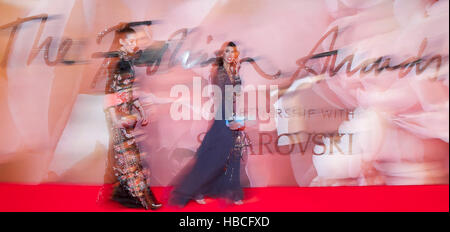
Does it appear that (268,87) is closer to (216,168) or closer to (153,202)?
(216,168)

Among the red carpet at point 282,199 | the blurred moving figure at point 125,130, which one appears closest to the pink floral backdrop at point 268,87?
the red carpet at point 282,199

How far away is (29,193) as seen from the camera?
11.4 feet

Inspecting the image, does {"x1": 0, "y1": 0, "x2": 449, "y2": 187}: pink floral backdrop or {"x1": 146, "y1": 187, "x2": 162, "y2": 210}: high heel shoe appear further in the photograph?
{"x1": 0, "y1": 0, "x2": 449, "y2": 187}: pink floral backdrop

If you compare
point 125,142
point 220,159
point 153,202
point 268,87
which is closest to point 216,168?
point 220,159

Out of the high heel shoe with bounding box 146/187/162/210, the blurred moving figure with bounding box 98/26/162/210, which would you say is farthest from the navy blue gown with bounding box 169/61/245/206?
the blurred moving figure with bounding box 98/26/162/210

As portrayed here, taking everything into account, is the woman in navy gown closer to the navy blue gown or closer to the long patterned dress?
the navy blue gown

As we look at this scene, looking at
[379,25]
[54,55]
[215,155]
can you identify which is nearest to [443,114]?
[379,25]

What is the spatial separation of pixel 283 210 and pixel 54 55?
272 cm

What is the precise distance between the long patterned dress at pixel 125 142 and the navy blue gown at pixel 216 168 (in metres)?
0.34

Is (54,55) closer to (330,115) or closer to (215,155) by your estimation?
(215,155)

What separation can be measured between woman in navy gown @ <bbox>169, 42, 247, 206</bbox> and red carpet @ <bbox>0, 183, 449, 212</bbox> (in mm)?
100

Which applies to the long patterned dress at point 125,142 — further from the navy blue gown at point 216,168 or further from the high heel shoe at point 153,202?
the navy blue gown at point 216,168

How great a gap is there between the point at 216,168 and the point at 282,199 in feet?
2.36

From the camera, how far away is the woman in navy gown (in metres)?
3.07
